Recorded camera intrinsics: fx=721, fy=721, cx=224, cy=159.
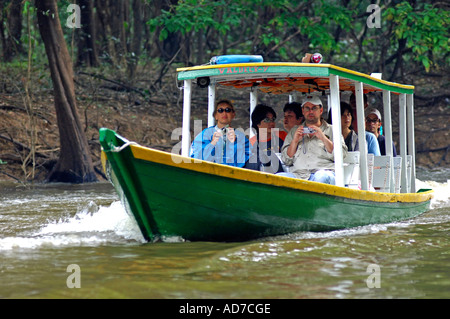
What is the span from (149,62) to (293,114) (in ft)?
36.2

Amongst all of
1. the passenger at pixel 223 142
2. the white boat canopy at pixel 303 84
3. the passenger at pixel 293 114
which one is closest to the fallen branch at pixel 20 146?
the white boat canopy at pixel 303 84

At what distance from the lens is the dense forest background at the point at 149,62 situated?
1307cm

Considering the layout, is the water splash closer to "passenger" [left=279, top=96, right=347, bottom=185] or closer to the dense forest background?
"passenger" [left=279, top=96, right=347, bottom=185]

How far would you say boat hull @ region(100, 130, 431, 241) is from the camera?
5.82m

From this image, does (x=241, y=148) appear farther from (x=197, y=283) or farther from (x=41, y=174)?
(x=41, y=174)

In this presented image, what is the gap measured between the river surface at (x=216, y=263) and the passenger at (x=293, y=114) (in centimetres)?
140

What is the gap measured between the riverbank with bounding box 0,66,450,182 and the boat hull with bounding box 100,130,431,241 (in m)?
6.01

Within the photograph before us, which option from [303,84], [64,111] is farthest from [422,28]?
[64,111]

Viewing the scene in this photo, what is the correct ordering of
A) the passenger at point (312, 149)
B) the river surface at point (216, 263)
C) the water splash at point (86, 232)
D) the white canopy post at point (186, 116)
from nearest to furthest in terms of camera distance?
the river surface at point (216, 263)
the water splash at point (86, 232)
the passenger at point (312, 149)
the white canopy post at point (186, 116)

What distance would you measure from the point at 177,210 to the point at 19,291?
173 cm

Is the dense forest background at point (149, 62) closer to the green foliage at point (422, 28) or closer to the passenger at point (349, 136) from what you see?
the green foliage at point (422, 28)

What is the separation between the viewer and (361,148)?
7480 millimetres

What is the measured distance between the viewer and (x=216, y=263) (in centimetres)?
555
